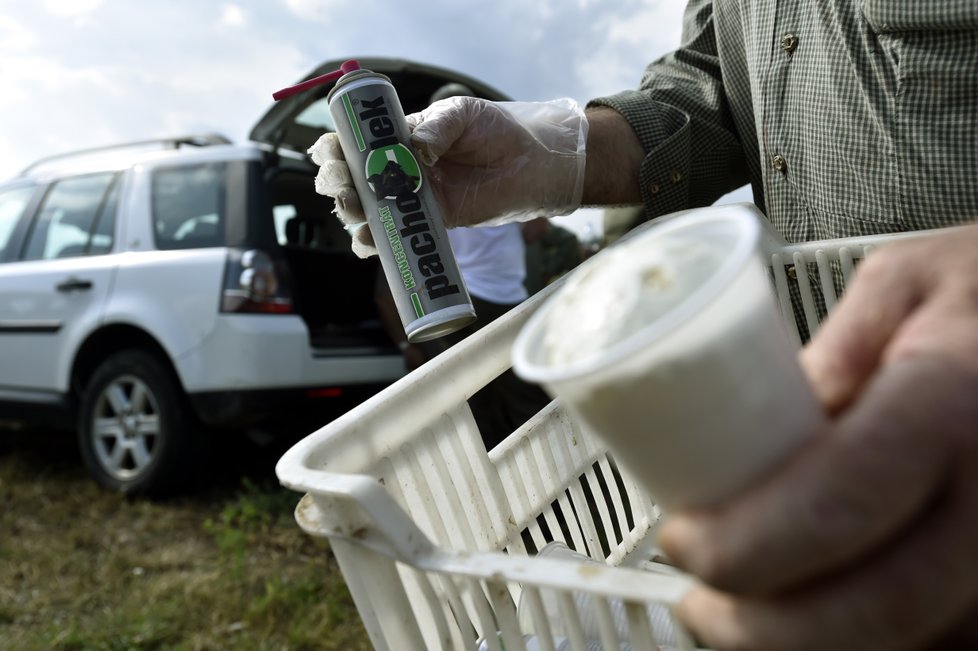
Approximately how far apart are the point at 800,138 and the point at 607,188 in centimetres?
42

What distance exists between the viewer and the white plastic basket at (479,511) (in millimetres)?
630

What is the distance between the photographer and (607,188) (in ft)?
5.24

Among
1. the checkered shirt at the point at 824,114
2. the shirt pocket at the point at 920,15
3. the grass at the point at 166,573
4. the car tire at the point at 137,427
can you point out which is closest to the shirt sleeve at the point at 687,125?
the checkered shirt at the point at 824,114

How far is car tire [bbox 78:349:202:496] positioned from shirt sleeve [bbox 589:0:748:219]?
284cm

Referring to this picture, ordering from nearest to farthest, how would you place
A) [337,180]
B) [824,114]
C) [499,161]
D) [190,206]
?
[824,114] → [337,180] → [499,161] → [190,206]

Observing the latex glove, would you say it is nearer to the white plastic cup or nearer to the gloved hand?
the white plastic cup

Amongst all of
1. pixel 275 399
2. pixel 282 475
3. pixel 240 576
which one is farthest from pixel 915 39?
pixel 275 399

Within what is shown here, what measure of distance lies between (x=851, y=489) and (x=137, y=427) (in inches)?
157

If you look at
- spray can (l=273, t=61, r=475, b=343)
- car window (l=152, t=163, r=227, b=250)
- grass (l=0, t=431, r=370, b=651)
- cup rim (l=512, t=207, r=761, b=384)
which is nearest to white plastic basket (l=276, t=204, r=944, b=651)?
cup rim (l=512, t=207, r=761, b=384)

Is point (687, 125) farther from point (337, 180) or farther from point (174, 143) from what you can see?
point (174, 143)

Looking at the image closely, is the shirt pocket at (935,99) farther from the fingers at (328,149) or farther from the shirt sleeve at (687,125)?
the fingers at (328,149)

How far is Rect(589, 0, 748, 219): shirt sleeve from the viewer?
5.05ft

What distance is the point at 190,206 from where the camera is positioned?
375 cm

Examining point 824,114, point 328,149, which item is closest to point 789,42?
point 824,114
